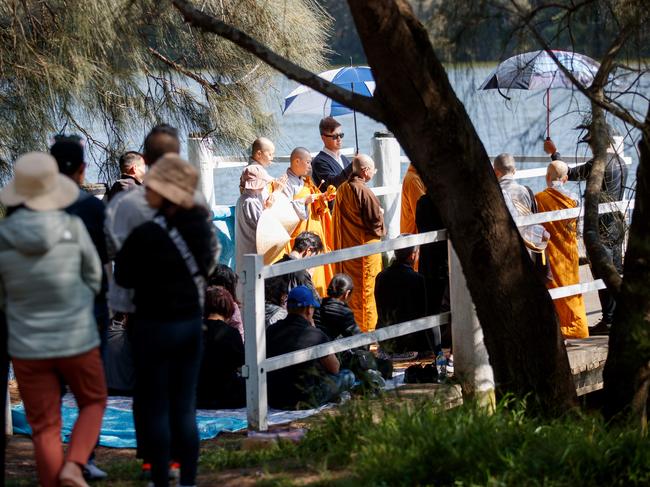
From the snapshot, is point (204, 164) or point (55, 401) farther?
point (204, 164)

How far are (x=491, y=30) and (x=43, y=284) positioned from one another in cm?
285

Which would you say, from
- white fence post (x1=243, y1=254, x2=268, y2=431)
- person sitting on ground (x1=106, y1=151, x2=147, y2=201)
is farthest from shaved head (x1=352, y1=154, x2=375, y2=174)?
white fence post (x1=243, y1=254, x2=268, y2=431)

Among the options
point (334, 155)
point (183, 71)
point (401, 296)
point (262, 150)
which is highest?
point (183, 71)

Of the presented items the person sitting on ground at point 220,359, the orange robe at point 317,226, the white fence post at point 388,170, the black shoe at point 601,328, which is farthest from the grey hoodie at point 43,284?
the white fence post at point 388,170

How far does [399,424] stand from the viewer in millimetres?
5512

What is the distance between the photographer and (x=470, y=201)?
5961 mm

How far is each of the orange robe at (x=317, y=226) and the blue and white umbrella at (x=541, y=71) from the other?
2220mm

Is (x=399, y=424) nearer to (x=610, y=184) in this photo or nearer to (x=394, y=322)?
(x=394, y=322)

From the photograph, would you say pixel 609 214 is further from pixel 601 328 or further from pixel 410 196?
pixel 410 196

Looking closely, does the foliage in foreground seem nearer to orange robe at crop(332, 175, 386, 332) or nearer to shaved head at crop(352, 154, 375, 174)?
orange robe at crop(332, 175, 386, 332)

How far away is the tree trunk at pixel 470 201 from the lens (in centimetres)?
578

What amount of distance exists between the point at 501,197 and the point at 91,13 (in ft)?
10.7

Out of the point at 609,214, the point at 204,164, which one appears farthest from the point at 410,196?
the point at 204,164

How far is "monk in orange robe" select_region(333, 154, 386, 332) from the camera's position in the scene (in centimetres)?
933
